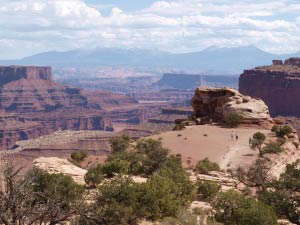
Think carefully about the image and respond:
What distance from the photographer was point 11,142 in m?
174

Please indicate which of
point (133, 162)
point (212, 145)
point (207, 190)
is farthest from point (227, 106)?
point (207, 190)

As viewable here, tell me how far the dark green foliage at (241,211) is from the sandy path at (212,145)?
1808 centimetres

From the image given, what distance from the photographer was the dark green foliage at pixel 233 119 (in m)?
55.3

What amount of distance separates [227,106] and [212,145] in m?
10.5

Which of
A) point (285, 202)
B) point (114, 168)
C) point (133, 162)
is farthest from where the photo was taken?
point (133, 162)

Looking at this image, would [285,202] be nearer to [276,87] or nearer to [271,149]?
[271,149]

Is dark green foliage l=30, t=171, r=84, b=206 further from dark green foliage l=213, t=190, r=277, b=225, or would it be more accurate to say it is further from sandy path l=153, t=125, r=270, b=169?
sandy path l=153, t=125, r=270, b=169

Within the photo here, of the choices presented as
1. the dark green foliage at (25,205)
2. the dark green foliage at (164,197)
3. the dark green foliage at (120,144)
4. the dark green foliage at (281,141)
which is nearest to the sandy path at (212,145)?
the dark green foliage at (281,141)

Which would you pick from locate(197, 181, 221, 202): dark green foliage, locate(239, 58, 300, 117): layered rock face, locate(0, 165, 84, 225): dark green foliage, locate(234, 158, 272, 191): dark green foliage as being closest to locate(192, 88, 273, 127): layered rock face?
locate(234, 158, 272, 191): dark green foliage

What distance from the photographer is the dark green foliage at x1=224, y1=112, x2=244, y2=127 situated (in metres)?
55.3

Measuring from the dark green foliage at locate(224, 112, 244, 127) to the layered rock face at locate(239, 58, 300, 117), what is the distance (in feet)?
243

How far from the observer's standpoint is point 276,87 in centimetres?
12756

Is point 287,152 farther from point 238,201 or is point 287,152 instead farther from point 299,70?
point 299,70

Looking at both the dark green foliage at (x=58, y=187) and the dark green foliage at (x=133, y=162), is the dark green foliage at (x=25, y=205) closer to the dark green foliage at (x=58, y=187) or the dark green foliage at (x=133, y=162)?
the dark green foliage at (x=58, y=187)
